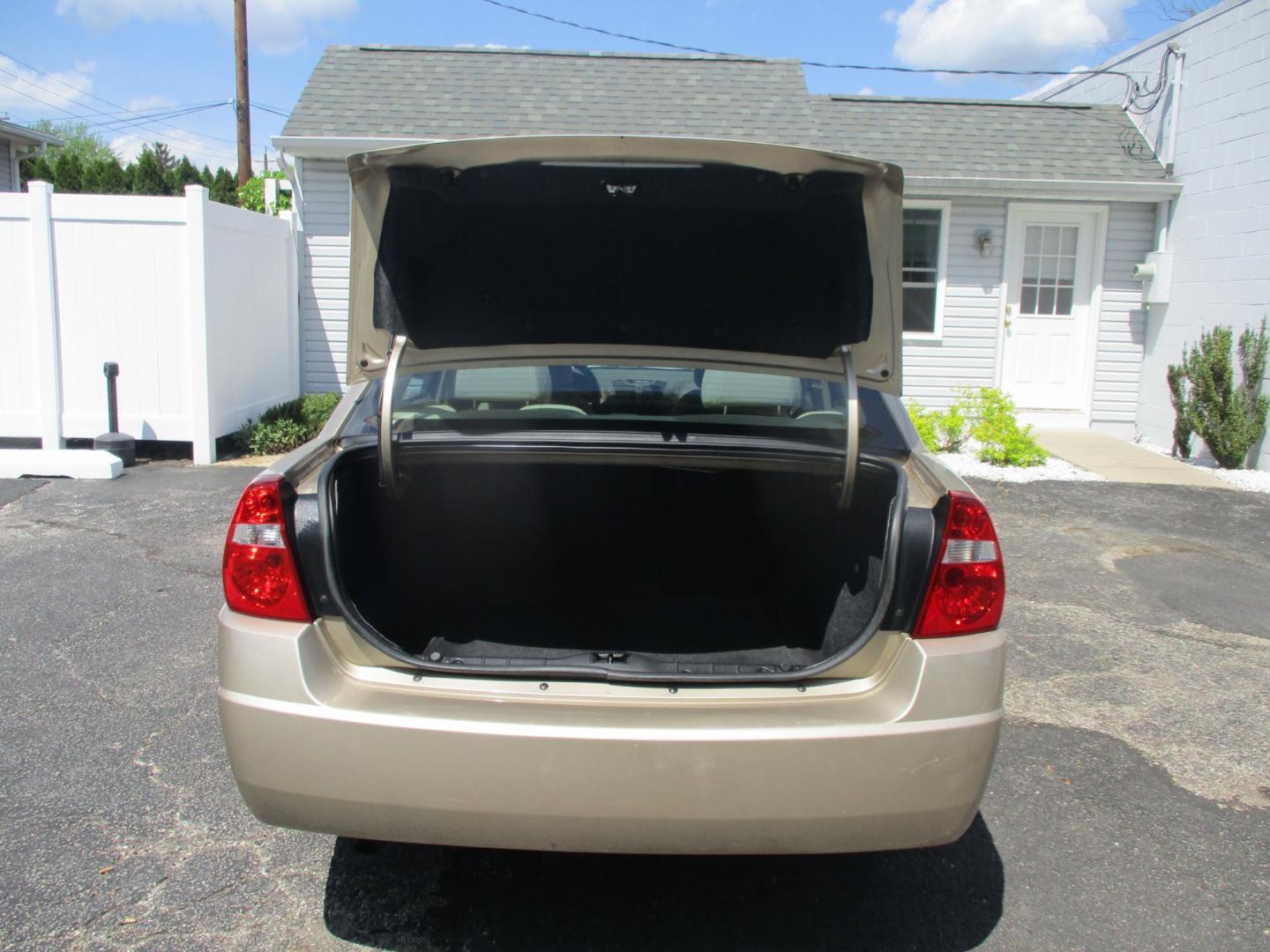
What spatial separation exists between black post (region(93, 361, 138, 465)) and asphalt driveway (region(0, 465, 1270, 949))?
358cm

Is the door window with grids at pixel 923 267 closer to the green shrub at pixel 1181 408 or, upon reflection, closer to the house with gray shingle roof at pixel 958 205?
the house with gray shingle roof at pixel 958 205

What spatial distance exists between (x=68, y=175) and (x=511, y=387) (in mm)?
21589

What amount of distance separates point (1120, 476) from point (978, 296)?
3066 millimetres

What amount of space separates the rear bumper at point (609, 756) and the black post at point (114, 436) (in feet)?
22.5

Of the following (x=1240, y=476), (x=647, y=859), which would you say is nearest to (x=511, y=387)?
(x=647, y=859)

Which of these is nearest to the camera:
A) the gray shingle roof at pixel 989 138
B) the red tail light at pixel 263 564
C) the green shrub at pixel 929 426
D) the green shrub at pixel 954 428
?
the red tail light at pixel 263 564

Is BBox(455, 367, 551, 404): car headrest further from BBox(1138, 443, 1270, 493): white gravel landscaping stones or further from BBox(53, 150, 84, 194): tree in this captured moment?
BBox(53, 150, 84, 194): tree

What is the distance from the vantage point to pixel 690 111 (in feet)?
37.4

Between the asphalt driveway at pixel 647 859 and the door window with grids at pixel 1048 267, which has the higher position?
the door window with grids at pixel 1048 267

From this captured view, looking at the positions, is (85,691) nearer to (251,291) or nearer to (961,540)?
(961,540)

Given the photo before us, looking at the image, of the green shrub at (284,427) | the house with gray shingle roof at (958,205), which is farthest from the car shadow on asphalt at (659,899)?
the house with gray shingle roof at (958,205)

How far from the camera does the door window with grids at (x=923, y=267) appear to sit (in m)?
10.9

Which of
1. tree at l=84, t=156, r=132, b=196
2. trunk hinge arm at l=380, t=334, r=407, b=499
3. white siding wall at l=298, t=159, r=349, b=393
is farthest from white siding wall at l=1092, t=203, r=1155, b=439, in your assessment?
tree at l=84, t=156, r=132, b=196

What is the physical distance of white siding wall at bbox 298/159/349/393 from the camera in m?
10.8
